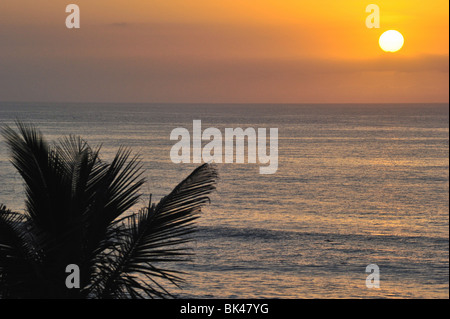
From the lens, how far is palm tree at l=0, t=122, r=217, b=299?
559 cm

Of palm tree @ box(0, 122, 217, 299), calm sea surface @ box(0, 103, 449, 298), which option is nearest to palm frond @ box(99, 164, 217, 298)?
palm tree @ box(0, 122, 217, 299)

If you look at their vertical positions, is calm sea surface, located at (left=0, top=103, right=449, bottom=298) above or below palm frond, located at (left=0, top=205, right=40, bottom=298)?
above

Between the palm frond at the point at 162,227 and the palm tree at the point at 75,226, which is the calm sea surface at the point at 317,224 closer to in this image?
the palm tree at the point at 75,226

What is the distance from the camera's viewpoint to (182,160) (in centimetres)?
7750

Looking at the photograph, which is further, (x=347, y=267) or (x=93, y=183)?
(x=347, y=267)

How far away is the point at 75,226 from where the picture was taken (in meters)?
5.67

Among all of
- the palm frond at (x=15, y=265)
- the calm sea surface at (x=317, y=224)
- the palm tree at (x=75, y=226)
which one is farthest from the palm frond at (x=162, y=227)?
the calm sea surface at (x=317, y=224)

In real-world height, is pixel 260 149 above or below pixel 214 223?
above

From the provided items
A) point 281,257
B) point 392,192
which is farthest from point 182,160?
point 281,257

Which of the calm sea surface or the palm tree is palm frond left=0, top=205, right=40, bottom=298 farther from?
the calm sea surface

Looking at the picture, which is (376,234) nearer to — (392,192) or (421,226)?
(421,226)

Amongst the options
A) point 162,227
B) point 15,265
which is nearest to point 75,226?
point 15,265

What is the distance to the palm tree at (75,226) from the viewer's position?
5.59m
